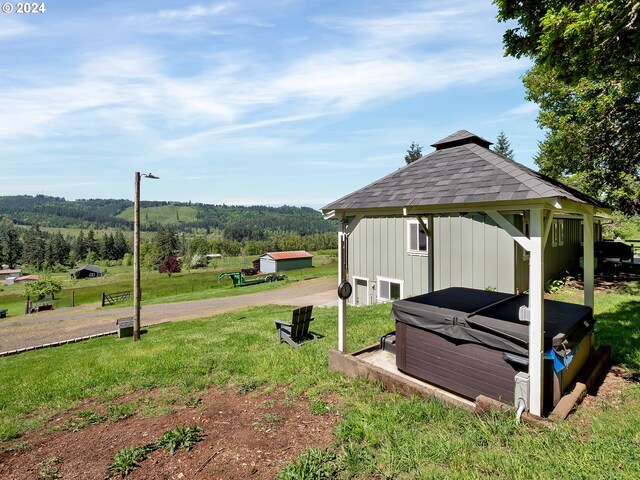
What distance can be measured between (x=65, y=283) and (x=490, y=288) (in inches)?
3150

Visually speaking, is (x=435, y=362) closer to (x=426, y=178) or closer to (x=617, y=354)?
(x=426, y=178)

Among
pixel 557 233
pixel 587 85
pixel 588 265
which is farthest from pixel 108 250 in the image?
pixel 588 265

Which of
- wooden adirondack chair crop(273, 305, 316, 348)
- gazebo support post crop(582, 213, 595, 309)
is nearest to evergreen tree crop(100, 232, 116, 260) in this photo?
wooden adirondack chair crop(273, 305, 316, 348)

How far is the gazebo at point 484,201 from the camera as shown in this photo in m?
4.36

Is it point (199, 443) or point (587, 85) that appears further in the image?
point (587, 85)

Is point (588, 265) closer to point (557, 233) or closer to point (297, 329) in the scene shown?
point (297, 329)

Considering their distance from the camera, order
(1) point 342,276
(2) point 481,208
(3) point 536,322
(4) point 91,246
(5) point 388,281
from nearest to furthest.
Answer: (3) point 536,322
(2) point 481,208
(1) point 342,276
(5) point 388,281
(4) point 91,246

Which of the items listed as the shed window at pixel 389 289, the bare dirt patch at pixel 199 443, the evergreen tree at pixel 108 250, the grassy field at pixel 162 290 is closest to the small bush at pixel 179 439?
the bare dirt patch at pixel 199 443

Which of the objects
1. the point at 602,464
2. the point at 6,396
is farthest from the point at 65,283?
the point at 602,464

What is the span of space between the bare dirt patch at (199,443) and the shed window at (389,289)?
34.1 feet

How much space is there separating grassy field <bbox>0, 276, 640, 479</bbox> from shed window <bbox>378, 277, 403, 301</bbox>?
15.4 feet

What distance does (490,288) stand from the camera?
12148 mm

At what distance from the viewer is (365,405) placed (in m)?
5.00

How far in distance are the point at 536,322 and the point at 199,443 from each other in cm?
477
